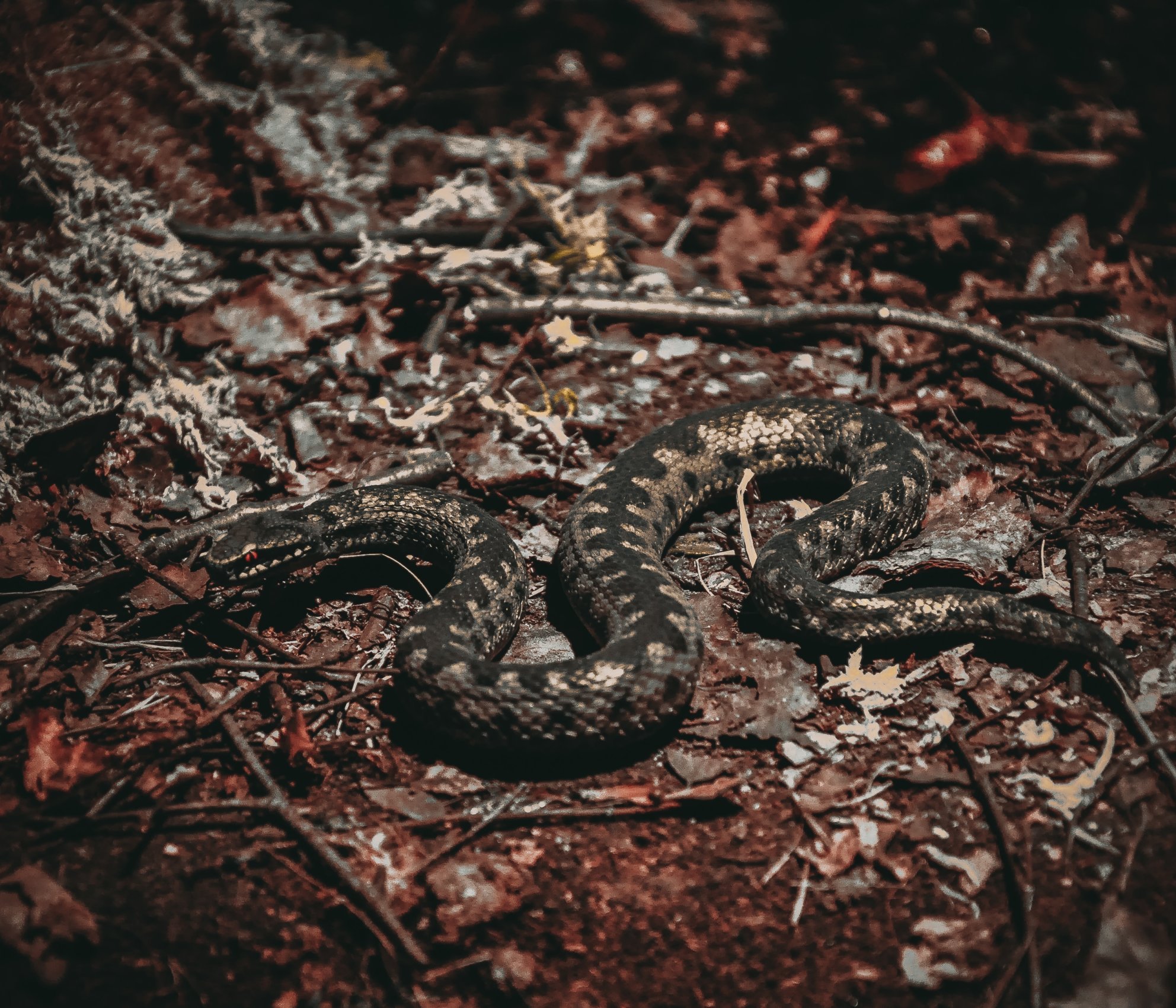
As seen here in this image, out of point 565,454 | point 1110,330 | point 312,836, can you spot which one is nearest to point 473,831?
point 312,836

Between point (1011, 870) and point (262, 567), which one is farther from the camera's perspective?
point (262, 567)

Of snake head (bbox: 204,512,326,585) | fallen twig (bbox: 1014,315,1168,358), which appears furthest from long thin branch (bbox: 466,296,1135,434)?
snake head (bbox: 204,512,326,585)

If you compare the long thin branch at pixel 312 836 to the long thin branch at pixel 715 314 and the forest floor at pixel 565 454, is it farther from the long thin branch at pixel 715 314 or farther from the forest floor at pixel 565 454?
the long thin branch at pixel 715 314

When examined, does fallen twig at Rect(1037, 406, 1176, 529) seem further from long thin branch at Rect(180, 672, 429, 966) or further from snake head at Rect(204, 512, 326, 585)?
snake head at Rect(204, 512, 326, 585)

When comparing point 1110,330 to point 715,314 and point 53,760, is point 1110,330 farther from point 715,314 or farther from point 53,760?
point 53,760

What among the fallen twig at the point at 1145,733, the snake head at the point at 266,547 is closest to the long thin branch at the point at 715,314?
the snake head at the point at 266,547

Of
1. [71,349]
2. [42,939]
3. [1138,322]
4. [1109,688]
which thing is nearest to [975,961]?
[1109,688]
